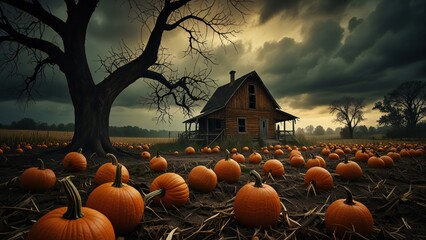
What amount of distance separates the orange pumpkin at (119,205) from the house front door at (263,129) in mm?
21635

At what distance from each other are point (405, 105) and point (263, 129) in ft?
128

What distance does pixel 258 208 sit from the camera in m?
2.13

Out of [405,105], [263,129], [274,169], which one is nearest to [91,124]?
[274,169]

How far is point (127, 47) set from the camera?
12.0 metres

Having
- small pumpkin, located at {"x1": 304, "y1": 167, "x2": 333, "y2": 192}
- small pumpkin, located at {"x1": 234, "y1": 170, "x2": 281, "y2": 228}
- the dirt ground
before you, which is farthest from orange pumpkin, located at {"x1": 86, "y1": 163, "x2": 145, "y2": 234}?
small pumpkin, located at {"x1": 304, "y1": 167, "x2": 333, "y2": 192}

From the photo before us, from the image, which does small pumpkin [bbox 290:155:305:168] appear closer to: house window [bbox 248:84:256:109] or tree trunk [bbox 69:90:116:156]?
tree trunk [bbox 69:90:116:156]

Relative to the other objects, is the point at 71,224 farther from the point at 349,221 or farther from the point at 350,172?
the point at 350,172

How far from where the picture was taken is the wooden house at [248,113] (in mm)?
21586

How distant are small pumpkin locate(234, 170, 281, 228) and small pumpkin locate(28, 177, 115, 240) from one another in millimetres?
1250

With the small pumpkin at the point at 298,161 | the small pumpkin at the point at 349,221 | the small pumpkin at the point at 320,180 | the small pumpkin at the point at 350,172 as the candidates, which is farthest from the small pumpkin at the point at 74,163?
the small pumpkin at the point at 350,172

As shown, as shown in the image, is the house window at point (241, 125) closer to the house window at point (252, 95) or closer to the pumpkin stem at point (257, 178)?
the house window at point (252, 95)

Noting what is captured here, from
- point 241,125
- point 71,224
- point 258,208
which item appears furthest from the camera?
point 241,125

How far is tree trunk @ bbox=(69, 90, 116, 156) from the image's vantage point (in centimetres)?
897

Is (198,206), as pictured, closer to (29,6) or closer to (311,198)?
(311,198)
